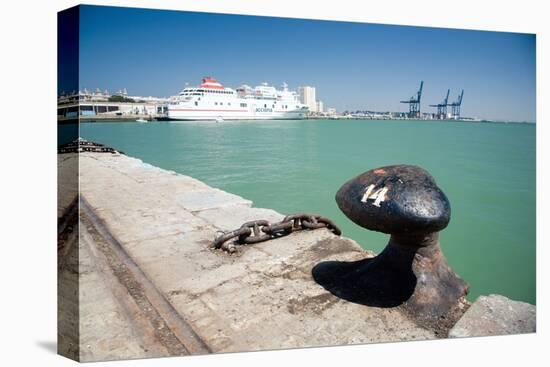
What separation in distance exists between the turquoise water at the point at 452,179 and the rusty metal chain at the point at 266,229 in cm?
154

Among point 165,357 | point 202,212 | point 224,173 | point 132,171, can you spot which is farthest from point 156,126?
point 165,357

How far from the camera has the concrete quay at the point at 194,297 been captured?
229 cm

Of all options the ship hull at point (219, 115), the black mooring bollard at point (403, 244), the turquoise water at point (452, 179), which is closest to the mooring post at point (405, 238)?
the black mooring bollard at point (403, 244)

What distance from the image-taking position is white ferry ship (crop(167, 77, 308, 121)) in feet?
111

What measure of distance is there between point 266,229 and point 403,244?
1361 millimetres

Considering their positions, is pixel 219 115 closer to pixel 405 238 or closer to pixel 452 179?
pixel 452 179

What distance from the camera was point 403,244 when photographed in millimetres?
2713

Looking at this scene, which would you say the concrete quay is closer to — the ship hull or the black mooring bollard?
the black mooring bollard

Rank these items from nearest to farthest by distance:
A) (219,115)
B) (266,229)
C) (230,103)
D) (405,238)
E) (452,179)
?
(405,238) → (266,229) → (452,179) → (230,103) → (219,115)

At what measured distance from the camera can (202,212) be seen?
474 centimetres

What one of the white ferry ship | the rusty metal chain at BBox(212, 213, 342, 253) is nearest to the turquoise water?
the rusty metal chain at BBox(212, 213, 342, 253)

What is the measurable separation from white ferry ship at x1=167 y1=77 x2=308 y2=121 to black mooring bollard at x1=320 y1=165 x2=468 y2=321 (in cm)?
3042

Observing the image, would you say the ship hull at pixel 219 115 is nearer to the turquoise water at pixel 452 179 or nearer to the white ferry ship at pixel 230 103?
the white ferry ship at pixel 230 103

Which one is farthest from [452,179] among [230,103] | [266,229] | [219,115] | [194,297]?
[219,115]
